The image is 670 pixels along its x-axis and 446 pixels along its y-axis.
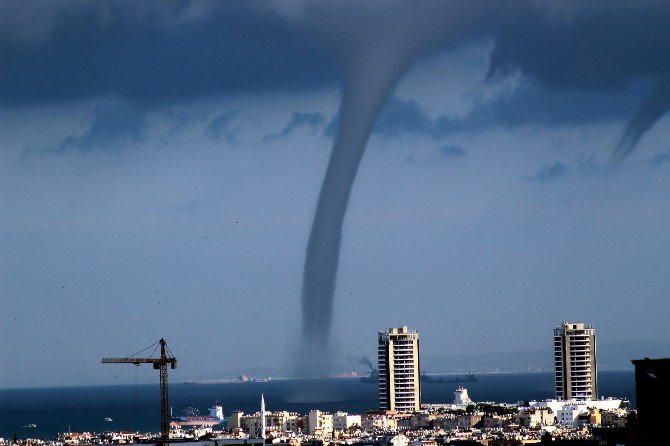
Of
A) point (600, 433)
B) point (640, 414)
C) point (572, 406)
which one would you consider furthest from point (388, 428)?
point (640, 414)

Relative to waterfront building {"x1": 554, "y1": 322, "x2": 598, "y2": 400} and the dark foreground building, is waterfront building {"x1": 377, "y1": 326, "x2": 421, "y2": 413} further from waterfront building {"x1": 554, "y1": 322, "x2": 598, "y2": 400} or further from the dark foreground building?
the dark foreground building

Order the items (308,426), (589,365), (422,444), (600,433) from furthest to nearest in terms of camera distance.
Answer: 1. (589,365)
2. (308,426)
3. (422,444)
4. (600,433)

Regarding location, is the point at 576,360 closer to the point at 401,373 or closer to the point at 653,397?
the point at 401,373

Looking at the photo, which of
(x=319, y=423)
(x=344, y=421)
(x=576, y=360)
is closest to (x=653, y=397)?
(x=319, y=423)

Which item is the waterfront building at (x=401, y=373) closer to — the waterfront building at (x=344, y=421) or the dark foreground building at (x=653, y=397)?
the waterfront building at (x=344, y=421)

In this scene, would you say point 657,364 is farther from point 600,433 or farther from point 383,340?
point 383,340
